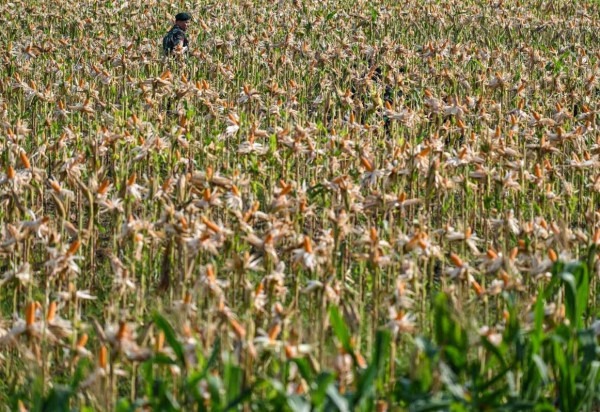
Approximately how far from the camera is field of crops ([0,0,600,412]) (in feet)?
12.7

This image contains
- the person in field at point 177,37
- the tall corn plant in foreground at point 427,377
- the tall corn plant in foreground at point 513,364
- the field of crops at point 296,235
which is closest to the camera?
the tall corn plant in foreground at point 427,377

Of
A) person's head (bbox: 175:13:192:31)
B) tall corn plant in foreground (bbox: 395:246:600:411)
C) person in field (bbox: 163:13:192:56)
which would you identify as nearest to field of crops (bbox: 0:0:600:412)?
tall corn plant in foreground (bbox: 395:246:600:411)

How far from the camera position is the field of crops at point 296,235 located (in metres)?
3.87

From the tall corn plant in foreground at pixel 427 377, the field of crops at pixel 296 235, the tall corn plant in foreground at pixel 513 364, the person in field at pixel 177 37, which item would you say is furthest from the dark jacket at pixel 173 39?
the tall corn plant in foreground at pixel 513 364

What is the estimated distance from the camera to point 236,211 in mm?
5570

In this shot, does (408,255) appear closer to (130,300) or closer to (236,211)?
(236,211)

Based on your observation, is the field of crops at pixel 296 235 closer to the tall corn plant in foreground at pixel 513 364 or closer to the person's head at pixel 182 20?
the tall corn plant in foreground at pixel 513 364

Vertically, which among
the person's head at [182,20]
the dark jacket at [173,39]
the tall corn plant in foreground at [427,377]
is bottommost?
the tall corn plant in foreground at [427,377]

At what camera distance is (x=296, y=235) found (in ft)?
18.2

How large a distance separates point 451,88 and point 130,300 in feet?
18.0

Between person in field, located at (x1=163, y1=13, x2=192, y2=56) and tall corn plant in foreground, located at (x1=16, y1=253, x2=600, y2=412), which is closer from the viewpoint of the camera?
tall corn plant in foreground, located at (x1=16, y1=253, x2=600, y2=412)

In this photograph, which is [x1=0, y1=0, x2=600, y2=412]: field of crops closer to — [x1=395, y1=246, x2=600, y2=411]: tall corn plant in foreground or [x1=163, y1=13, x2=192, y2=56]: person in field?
[x1=395, y1=246, x2=600, y2=411]: tall corn plant in foreground

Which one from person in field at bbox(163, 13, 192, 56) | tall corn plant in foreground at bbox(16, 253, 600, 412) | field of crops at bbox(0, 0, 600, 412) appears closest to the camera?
tall corn plant in foreground at bbox(16, 253, 600, 412)

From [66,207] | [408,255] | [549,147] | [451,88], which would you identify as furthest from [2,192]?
[451,88]
